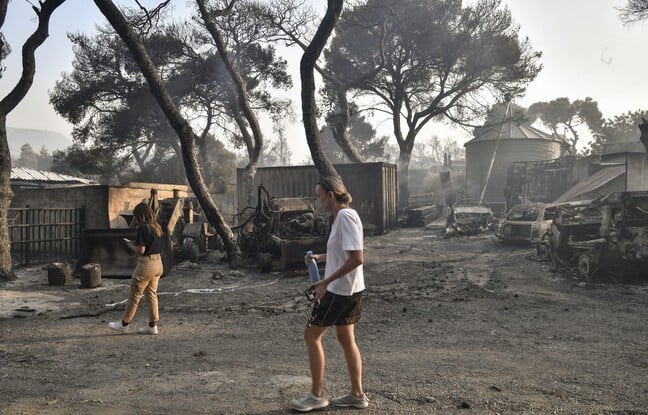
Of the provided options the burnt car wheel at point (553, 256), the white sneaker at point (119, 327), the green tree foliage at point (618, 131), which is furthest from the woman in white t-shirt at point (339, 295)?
the green tree foliage at point (618, 131)

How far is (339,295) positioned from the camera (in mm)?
3361

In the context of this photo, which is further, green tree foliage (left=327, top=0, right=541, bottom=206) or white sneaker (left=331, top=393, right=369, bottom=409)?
green tree foliage (left=327, top=0, right=541, bottom=206)

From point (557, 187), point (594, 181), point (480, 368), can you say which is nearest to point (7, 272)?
point (480, 368)

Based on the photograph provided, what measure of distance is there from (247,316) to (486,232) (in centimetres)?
1411

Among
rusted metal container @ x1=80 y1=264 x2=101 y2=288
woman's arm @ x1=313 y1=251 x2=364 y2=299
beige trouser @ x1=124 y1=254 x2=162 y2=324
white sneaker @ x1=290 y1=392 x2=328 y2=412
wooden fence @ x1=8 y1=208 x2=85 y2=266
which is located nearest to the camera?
woman's arm @ x1=313 y1=251 x2=364 y2=299

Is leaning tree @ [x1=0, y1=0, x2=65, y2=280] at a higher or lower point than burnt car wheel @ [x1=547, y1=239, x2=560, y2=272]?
higher

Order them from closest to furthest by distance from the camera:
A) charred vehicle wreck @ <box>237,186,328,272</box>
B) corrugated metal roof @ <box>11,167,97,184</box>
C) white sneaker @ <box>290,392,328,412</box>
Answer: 1. white sneaker @ <box>290,392,328,412</box>
2. charred vehicle wreck @ <box>237,186,328,272</box>
3. corrugated metal roof @ <box>11,167,97,184</box>

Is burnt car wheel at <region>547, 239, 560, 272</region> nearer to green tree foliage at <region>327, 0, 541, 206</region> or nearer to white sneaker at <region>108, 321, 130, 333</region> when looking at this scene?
white sneaker at <region>108, 321, 130, 333</region>

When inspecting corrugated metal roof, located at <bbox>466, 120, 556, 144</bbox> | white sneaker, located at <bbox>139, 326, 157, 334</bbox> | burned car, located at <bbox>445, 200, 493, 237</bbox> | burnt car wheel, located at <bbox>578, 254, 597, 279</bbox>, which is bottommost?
white sneaker, located at <bbox>139, 326, 157, 334</bbox>

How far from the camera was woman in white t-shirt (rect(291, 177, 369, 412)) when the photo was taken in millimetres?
3301

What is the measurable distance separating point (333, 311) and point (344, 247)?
0.48m

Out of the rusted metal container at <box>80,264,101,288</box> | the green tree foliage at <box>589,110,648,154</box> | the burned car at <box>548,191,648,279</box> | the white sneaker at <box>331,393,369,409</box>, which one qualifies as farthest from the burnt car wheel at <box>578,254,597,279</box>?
the green tree foliage at <box>589,110,648,154</box>

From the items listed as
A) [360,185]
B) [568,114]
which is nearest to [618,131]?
[568,114]

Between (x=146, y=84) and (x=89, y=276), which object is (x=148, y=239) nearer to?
(x=89, y=276)
